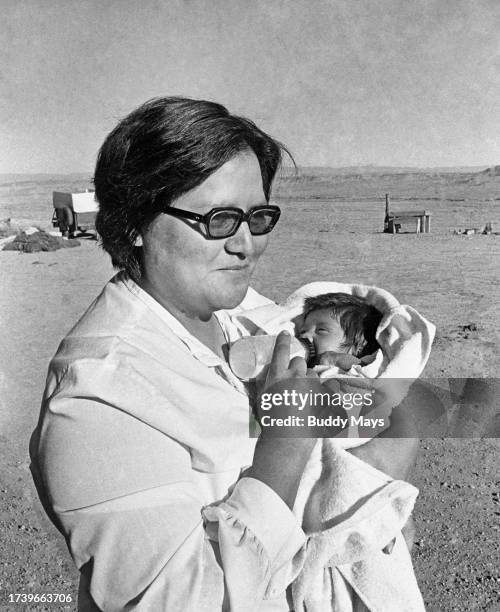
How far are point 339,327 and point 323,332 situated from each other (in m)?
0.04

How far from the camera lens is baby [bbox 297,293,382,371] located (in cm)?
167

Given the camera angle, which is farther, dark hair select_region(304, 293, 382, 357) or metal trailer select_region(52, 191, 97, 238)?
metal trailer select_region(52, 191, 97, 238)

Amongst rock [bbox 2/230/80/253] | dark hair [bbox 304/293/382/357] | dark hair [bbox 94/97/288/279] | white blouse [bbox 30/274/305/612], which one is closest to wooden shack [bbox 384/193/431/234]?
rock [bbox 2/230/80/253]

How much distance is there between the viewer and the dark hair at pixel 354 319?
1.71 m

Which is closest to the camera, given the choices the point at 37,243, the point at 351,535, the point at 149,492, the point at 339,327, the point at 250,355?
the point at 149,492

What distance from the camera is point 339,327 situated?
66.4 inches

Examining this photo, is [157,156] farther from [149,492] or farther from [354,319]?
[354,319]

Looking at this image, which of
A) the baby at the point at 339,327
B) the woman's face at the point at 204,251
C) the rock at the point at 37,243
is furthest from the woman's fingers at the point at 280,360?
the rock at the point at 37,243

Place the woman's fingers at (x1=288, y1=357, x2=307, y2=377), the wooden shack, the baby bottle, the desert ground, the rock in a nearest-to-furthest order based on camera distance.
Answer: the woman's fingers at (x1=288, y1=357, x2=307, y2=377) → the baby bottle → the desert ground → the rock → the wooden shack

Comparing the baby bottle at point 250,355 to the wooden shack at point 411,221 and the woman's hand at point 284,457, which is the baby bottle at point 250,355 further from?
the wooden shack at point 411,221

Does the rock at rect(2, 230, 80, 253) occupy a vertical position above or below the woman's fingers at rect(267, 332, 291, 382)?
below

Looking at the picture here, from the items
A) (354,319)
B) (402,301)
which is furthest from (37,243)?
(354,319)

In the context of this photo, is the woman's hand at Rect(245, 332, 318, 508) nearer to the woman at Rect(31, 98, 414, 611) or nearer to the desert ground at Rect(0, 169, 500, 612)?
the woman at Rect(31, 98, 414, 611)

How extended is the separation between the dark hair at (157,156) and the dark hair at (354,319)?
61 centimetres
